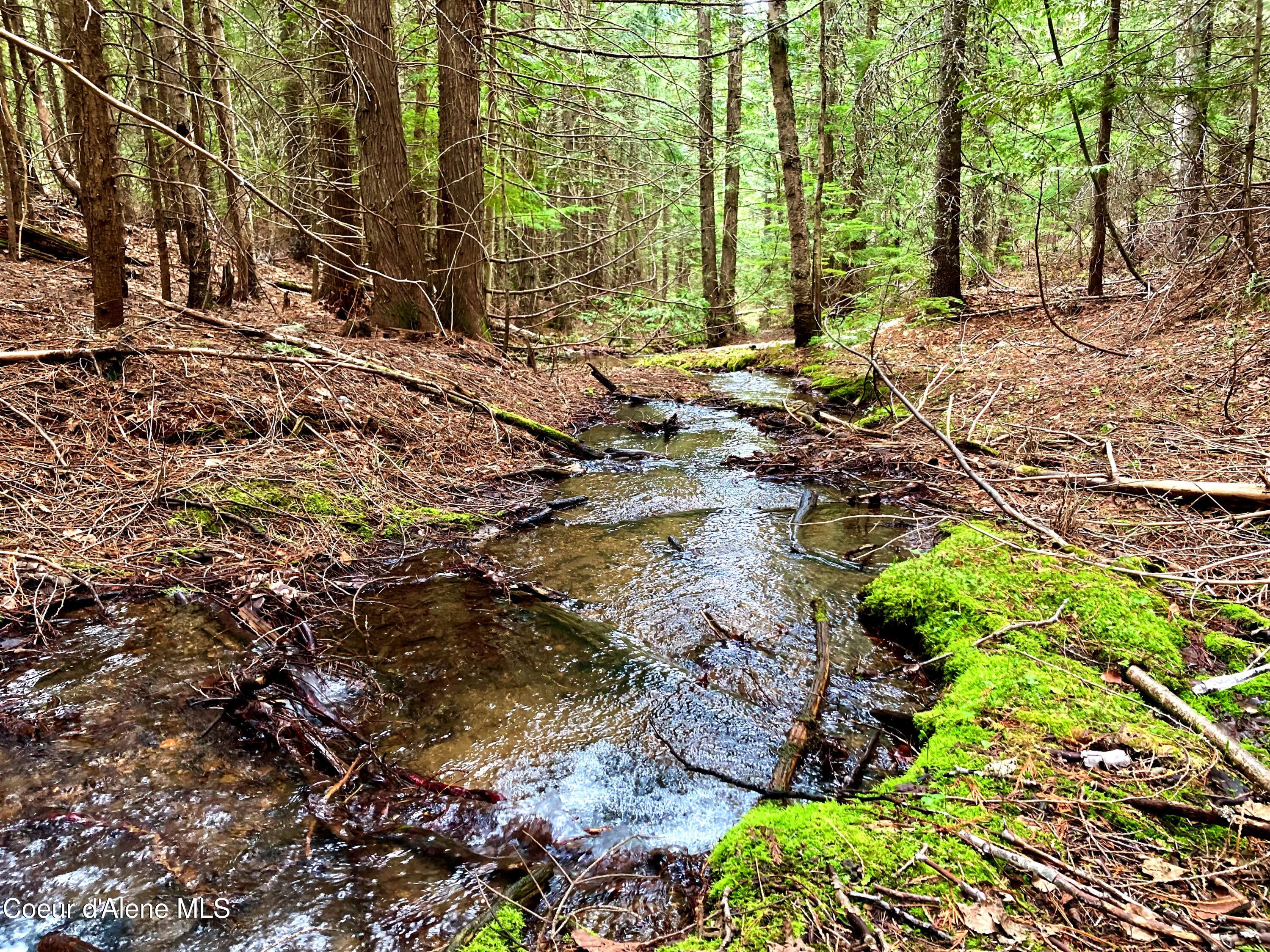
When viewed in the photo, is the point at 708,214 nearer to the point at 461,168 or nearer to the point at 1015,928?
the point at 461,168

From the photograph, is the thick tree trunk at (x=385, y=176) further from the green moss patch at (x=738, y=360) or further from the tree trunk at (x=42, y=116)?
the green moss patch at (x=738, y=360)

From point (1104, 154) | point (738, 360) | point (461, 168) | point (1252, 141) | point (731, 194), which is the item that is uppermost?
point (731, 194)

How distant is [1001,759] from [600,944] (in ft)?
5.01

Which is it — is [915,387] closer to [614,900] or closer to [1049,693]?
[1049,693]

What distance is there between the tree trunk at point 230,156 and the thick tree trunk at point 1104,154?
9.50m

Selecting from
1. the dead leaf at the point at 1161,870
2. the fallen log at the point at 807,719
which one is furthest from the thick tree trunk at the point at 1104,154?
the dead leaf at the point at 1161,870

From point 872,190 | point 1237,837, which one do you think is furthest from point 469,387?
point 872,190

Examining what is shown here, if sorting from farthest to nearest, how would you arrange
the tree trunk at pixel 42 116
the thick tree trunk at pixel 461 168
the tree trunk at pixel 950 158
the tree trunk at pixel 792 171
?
the tree trunk at pixel 792 171 < the tree trunk at pixel 950 158 < the thick tree trunk at pixel 461 168 < the tree trunk at pixel 42 116

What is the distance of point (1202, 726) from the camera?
7.09 feet

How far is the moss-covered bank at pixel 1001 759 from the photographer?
1731mm

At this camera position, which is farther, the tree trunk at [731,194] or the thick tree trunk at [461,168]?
the tree trunk at [731,194]

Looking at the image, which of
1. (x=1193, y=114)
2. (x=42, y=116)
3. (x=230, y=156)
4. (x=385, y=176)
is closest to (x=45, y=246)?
(x=42, y=116)

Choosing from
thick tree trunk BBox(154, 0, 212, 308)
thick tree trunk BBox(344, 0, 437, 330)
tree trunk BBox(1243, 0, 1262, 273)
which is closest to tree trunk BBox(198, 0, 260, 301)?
thick tree trunk BBox(154, 0, 212, 308)

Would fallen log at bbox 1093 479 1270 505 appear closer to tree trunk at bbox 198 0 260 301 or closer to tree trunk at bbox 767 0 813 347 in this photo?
tree trunk at bbox 198 0 260 301
